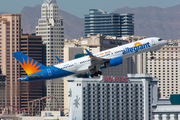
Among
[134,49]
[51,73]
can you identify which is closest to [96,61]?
[134,49]

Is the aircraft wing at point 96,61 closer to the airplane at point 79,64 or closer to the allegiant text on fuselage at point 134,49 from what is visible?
the airplane at point 79,64

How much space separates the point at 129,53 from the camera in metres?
120

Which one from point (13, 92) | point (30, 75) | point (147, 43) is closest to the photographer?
point (30, 75)

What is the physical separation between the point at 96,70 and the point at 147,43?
14.9 meters

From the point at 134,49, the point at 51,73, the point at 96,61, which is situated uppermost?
the point at 134,49

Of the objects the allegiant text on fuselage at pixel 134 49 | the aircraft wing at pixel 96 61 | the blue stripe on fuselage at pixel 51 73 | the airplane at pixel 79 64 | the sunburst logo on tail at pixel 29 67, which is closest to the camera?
the blue stripe on fuselage at pixel 51 73

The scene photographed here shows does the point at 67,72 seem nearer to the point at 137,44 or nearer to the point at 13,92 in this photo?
the point at 137,44

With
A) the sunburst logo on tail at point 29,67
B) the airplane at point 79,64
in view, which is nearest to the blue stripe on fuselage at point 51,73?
the airplane at point 79,64

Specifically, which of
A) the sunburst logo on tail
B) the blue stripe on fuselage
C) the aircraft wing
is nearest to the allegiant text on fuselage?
the aircraft wing

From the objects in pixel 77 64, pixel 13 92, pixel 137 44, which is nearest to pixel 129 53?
pixel 137 44

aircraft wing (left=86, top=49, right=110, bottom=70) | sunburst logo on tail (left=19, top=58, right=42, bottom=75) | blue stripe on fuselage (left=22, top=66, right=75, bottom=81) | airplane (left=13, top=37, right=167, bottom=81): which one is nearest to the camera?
blue stripe on fuselage (left=22, top=66, right=75, bottom=81)

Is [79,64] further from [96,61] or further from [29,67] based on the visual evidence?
[29,67]

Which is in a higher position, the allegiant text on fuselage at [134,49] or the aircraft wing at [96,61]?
the allegiant text on fuselage at [134,49]

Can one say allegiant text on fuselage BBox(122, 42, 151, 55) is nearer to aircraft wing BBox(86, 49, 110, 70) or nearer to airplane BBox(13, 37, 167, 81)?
airplane BBox(13, 37, 167, 81)
